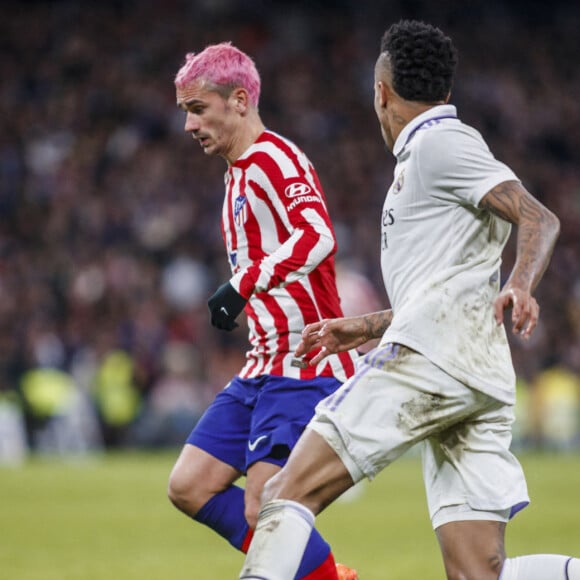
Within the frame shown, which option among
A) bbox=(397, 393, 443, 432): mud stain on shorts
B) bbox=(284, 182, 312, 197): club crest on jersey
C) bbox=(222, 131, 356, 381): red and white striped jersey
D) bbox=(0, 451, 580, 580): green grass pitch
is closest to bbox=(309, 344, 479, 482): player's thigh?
bbox=(397, 393, 443, 432): mud stain on shorts

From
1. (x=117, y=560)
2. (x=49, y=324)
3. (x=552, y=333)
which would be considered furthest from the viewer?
(x=552, y=333)

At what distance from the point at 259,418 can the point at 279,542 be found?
1.36m

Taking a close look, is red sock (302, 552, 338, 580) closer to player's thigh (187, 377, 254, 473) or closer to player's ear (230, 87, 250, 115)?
player's thigh (187, 377, 254, 473)

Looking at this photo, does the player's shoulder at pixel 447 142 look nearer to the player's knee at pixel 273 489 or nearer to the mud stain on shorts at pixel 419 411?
the mud stain on shorts at pixel 419 411

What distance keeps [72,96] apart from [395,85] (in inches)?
757

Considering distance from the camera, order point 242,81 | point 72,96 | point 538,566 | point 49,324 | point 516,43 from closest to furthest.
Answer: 1. point 538,566
2. point 242,81
3. point 49,324
4. point 72,96
5. point 516,43

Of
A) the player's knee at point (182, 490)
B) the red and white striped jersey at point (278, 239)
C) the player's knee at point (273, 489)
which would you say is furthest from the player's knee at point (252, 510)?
the player's knee at point (273, 489)

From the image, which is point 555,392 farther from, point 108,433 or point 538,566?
point 538,566

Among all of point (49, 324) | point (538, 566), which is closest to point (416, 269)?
point (538, 566)

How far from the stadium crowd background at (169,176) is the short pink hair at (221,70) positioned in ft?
33.0

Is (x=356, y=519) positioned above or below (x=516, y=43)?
below

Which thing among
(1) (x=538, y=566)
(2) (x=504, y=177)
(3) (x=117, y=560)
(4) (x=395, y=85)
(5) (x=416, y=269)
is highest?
(4) (x=395, y=85)

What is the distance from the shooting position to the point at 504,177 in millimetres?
4039

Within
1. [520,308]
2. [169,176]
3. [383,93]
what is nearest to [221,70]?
[383,93]
